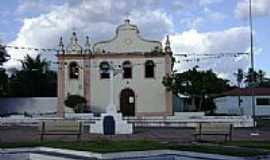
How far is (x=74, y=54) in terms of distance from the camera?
49875mm

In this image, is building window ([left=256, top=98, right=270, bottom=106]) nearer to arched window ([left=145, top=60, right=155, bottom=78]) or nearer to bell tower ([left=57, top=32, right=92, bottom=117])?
arched window ([left=145, top=60, right=155, bottom=78])

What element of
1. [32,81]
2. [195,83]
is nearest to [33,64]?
[32,81]

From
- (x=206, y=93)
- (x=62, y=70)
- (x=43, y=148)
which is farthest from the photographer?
(x=62, y=70)

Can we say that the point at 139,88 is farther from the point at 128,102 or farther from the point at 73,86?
the point at 73,86

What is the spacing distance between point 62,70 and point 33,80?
1259cm

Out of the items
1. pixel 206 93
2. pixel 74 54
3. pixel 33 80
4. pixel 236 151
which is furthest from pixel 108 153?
pixel 33 80

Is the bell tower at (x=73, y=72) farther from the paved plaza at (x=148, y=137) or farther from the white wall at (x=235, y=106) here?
the paved plaza at (x=148, y=137)

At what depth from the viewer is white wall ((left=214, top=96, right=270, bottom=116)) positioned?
208 ft

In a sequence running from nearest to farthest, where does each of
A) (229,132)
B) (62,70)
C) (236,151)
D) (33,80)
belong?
(236,151) < (229,132) < (62,70) < (33,80)

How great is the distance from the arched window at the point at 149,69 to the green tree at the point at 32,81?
13747 millimetres

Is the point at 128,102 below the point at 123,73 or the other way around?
below

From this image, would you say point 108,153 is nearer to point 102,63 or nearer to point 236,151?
point 236,151

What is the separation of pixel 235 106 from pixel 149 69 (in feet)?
65.4

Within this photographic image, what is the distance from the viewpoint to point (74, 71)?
50250mm
